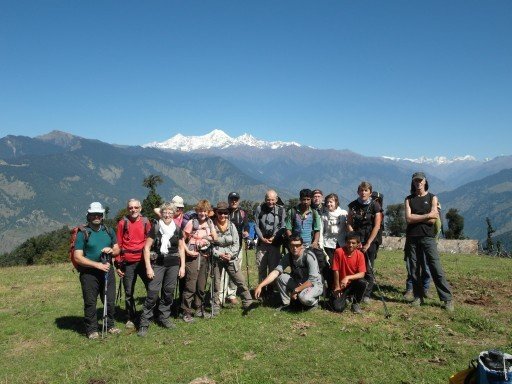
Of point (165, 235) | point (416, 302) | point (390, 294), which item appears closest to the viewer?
point (165, 235)

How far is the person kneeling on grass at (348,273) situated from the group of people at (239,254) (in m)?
0.02

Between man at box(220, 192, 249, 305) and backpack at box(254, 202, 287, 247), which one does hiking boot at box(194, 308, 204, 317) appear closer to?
man at box(220, 192, 249, 305)

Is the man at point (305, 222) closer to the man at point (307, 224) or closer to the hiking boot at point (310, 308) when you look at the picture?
the man at point (307, 224)

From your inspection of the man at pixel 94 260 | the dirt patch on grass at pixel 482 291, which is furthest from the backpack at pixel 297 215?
the dirt patch on grass at pixel 482 291

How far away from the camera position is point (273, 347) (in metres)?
7.53

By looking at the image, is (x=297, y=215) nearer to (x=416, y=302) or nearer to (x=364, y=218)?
(x=364, y=218)

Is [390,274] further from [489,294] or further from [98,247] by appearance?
[98,247]

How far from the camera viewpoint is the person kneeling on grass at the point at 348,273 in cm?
943

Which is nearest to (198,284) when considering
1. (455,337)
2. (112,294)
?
(112,294)

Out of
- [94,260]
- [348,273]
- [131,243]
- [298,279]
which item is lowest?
[298,279]

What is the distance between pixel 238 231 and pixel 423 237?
4.73m

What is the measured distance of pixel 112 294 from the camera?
8.95m

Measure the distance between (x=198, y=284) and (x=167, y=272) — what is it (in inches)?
46.4

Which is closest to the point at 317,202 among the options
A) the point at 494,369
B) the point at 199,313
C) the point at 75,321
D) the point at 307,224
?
the point at 307,224
